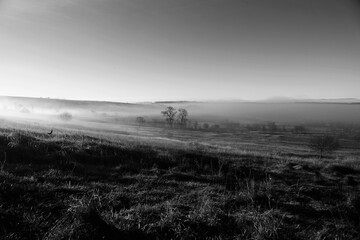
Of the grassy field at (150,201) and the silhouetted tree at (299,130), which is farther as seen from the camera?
the silhouetted tree at (299,130)

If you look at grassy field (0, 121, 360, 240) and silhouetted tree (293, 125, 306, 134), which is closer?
grassy field (0, 121, 360, 240)

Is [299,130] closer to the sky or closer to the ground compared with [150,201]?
closer to the ground

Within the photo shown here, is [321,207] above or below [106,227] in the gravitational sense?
below

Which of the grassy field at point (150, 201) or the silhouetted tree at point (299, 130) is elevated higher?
the grassy field at point (150, 201)

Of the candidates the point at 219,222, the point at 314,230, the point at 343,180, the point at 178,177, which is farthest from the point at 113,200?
the point at 343,180

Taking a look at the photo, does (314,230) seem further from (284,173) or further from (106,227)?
(284,173)

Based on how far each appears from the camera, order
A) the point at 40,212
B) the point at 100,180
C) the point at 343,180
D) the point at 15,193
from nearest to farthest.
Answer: the point at 40,212
the point at 15,193
the point at 100,180
the point at 343,180

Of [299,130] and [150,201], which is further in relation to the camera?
[299,130]

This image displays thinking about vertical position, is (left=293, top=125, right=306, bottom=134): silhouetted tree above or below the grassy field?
below

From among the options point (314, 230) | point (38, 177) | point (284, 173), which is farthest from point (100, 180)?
point (284, 173)

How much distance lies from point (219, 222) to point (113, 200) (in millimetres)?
2750

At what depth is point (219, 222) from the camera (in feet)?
17.4

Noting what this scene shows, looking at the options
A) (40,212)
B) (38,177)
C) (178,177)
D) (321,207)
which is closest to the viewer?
(40,212)

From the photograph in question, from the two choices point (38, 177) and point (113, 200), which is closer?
point (113, 200)
